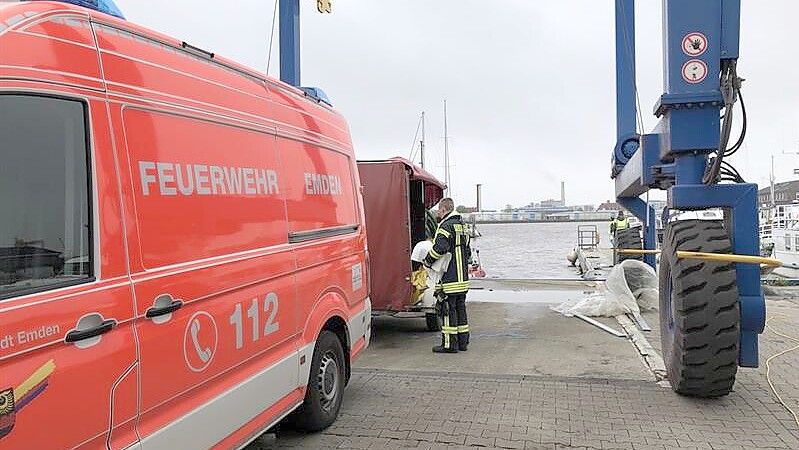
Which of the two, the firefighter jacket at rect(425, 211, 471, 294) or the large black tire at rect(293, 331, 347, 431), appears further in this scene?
the firefighter jacket at rect(425, 211, 471, 294)

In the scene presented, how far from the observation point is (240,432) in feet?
11.6

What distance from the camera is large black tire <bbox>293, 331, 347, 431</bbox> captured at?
15.6 feet

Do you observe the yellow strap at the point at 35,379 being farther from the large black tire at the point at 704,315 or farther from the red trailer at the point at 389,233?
the red trailer at the point at 389,233

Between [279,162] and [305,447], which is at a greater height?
[279,162]

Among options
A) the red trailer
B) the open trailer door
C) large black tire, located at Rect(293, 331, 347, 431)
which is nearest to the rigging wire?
large black tire, located at Rect(293, 331, 347, 431)

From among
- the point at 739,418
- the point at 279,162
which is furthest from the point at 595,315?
the point at 279,162

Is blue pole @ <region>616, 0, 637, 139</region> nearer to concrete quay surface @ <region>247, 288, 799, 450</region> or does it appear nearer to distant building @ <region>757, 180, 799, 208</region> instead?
concrete quay surface @ <region>247, 288, 799, 450</region>

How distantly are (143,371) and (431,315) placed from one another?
6833 mm

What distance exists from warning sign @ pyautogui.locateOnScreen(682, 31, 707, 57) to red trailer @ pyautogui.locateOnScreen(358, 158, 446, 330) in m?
4.29

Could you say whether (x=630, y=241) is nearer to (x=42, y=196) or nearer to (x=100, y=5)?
(x=100, y=5)

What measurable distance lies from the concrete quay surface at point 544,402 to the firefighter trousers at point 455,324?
19 cm

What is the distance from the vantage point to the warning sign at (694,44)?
5312 mm

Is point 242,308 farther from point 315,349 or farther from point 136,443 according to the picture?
point 315,349

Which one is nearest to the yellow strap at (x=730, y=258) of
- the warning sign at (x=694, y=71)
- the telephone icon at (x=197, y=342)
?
the warning sign at (x=694, y=71)
